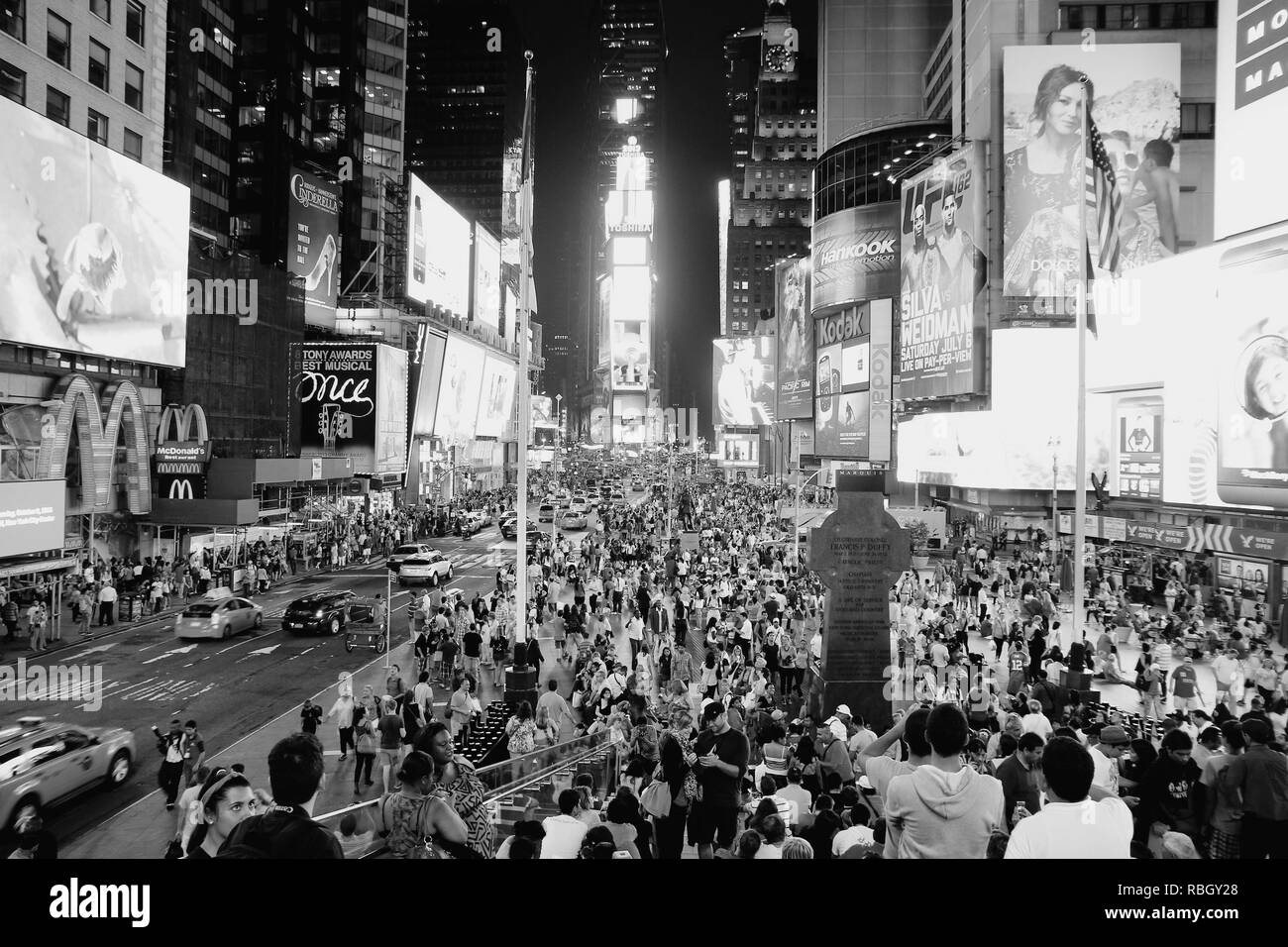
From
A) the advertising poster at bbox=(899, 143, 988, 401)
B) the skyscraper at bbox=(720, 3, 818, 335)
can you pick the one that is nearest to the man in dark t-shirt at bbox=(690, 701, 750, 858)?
the advertising poster at bbox=(899, 143, 988, 401)

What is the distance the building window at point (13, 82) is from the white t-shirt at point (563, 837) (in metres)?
31.0

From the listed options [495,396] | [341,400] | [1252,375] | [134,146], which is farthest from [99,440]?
[495,396]

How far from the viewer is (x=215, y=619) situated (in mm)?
22547

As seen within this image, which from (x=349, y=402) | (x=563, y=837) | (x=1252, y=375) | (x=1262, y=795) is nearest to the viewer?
(x=563, y=837)

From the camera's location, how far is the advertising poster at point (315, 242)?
183ft

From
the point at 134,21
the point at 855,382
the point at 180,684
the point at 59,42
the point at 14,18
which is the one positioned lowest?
the point at 180,684

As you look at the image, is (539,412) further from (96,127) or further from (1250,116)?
(1250,116)

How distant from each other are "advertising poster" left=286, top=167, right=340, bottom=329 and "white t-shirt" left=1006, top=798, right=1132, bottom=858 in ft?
188

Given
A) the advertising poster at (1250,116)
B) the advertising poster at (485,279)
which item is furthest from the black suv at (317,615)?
the advertising poster at (485,279)

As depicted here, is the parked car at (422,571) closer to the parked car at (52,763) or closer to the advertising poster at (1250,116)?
the parked car at (52,763)

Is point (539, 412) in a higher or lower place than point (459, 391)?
higher

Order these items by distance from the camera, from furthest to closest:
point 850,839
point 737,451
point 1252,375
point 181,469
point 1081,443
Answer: point 737,451
point 181,469
point 1252,375
point 1081,443
point 850,839

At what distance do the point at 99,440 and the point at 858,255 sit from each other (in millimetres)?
57677
